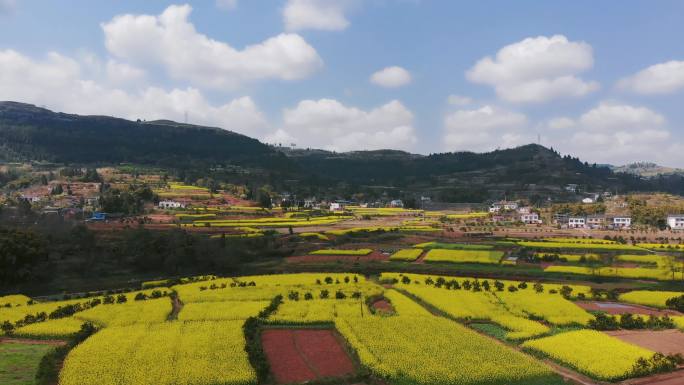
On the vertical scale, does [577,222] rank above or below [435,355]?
above

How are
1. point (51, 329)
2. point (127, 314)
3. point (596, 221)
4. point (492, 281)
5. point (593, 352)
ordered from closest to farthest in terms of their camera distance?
point (593, 352)
point (51, 329)
point (127, 314)
point (492, 281)
point (596, 221)


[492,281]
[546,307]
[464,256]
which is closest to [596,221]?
[464,256]

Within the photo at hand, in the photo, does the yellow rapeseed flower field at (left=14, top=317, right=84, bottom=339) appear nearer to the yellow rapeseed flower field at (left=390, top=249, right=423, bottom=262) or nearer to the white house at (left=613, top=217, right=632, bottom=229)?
the yellow rapeseed flower field at (left=390, top=249, right=423, bottom=262)

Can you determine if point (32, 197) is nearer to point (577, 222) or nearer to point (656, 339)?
point (656, 339)

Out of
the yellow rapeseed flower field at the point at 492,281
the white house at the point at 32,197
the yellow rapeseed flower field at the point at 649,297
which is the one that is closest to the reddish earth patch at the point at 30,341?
the yellow rapeseed flower field at the point at 492,281

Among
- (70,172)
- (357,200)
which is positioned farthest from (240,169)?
(70,172)

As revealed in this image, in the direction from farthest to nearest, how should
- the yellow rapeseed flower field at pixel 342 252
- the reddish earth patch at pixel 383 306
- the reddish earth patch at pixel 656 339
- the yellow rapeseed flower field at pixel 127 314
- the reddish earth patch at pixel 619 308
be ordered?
the yellow rapeseed flower field at pixel 342 252
the reddish earth patch at pixel 619 308
the reddish earth patch at pixel 383 306
the yellow rapeseed flower field at pixel 127 314
the reddish earth patch at pixel 656 339

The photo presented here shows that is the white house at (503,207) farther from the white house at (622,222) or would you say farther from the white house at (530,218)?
the white house at (622,222)
